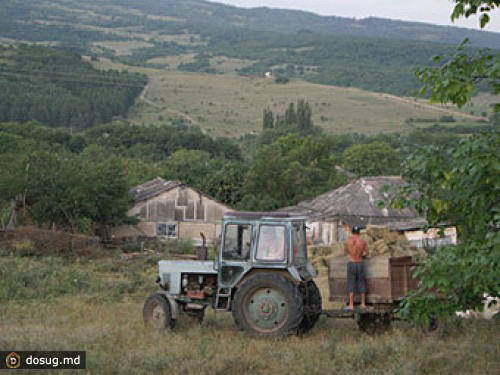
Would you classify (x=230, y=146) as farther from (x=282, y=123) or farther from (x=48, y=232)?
(x=48, y=232)

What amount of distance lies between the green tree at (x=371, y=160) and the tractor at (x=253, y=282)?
5958 centimetres

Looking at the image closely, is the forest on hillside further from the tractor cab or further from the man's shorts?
the man's shorts

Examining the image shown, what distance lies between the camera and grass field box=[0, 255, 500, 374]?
11.5 m

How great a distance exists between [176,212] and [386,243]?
81.2ft

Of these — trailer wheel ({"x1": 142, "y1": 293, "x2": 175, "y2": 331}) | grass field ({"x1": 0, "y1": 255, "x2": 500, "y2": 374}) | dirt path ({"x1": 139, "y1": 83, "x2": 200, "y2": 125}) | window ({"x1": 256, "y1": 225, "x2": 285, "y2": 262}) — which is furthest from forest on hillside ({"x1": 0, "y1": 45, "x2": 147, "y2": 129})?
window ({"x1": 256, "y1": 225, "x2": 285, "y2": 262})

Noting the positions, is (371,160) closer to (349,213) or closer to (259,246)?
(349,213)

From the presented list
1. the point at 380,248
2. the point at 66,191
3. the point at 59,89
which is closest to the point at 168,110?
the point at 59,89

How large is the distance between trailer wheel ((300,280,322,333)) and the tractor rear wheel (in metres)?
0.54

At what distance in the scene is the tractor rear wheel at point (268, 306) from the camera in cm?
1378

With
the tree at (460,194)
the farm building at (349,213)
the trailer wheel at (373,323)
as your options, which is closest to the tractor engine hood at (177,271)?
the trailer wheel at (373,323)

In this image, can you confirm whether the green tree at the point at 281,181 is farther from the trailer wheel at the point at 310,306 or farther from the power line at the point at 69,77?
the power line at the point at 69,77

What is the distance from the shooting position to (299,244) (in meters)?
14.7

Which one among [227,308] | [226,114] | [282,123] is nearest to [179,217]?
[227,308]

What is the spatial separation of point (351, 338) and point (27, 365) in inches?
230
